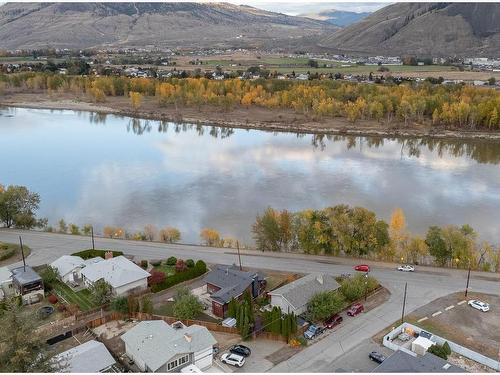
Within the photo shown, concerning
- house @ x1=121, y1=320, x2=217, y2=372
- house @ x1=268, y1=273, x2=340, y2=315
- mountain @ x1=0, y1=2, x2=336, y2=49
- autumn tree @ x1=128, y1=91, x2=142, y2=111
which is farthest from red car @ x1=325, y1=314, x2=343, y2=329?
mountain @ x1=0, y1=2, x2=336, y2=49

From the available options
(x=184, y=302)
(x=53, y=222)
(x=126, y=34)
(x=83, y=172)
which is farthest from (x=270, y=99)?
(x=126, y=34)

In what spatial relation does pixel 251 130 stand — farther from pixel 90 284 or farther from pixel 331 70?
pixel 331 70

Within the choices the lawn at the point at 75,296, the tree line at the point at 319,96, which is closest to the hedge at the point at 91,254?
the lawn at the point at 75,296

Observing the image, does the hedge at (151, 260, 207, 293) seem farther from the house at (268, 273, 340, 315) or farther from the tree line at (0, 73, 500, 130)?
the tree line at (0, 73, 500, 130)

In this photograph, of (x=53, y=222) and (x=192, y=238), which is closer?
(x=192, y=238)

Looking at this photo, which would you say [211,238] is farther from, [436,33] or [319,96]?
[436,33]

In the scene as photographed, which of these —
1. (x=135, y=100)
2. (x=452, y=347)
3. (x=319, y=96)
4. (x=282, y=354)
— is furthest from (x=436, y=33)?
(x=282, y=354)
